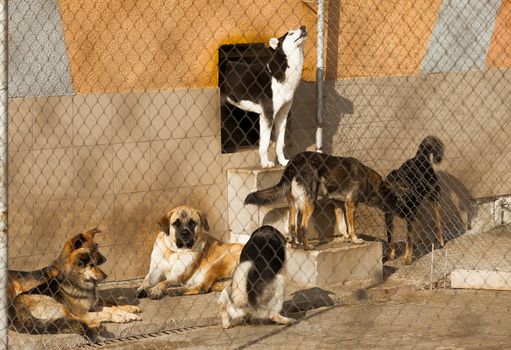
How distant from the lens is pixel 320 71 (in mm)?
11945

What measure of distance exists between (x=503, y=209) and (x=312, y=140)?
2.79 meters

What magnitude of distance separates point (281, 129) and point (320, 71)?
29.6 inches

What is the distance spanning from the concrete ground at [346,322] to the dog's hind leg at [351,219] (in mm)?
487

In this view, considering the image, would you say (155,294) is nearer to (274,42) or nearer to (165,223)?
(165,223)

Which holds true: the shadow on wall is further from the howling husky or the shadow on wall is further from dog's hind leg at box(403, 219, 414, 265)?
dog's hind leg at box(403, 219, 414, 265)

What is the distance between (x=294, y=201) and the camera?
11.2m

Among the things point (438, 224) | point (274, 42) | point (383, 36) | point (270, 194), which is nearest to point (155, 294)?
point (270, 194)

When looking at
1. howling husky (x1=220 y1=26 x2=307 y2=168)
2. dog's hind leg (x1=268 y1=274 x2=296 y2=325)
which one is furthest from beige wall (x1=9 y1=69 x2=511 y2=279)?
dog's hind leg (x1=268 y1=274 x2=296 y2=325)

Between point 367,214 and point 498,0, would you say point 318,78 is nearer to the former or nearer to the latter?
point 367,214

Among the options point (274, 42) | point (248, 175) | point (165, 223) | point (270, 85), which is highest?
point (274, 42)

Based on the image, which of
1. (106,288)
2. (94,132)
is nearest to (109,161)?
(94,132)

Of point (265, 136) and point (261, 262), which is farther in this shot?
point (265, 136)

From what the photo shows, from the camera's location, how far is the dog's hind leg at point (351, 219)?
37.7 ft

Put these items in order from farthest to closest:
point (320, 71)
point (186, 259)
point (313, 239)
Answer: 1. point (320, 71)
2. point (313, 239)
3. point (186, 259)
